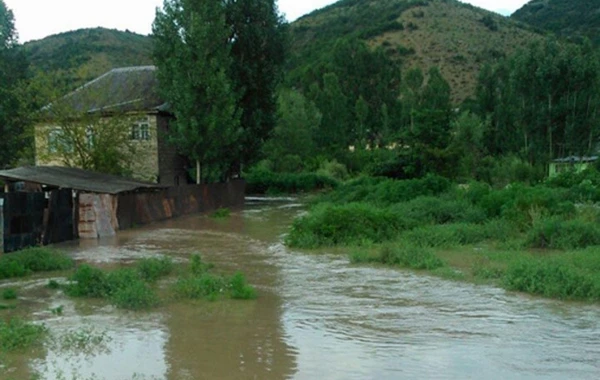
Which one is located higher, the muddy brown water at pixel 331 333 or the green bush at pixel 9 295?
the green bush at pixel 9 295

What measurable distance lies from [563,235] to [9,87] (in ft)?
110

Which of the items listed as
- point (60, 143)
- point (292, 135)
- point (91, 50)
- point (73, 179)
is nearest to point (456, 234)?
point (73, 179)

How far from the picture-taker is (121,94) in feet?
116

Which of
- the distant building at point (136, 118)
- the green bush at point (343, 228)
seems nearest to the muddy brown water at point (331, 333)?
the green bush at point (343, 228)

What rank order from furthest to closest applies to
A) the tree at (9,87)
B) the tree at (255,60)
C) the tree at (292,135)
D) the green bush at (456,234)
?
the tree at (292,135)
the tree at (9,87)
the tree at (255,60)
the green bush at (456,234)

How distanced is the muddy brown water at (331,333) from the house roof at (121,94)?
18710 mm

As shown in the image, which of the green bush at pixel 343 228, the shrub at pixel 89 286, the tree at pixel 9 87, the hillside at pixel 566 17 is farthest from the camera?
the hillside at pixel 566 17

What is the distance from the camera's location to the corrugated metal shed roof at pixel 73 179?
20250mm

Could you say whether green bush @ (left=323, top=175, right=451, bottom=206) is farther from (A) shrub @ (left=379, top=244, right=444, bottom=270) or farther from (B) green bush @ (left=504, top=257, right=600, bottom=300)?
(B) green bush @ (left=504, top=257, right=600, bottom=300)

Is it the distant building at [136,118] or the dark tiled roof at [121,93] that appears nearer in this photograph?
the distant building at [136,118]

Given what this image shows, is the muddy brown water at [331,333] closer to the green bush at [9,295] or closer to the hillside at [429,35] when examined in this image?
the green bush at [9,295]

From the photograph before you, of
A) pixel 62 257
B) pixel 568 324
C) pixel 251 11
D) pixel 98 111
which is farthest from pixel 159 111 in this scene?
pixel 568 324

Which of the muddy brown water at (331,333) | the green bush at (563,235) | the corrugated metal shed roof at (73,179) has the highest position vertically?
the corrugated metal shed roof at (73,179)

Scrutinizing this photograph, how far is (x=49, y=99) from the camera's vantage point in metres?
28.7
